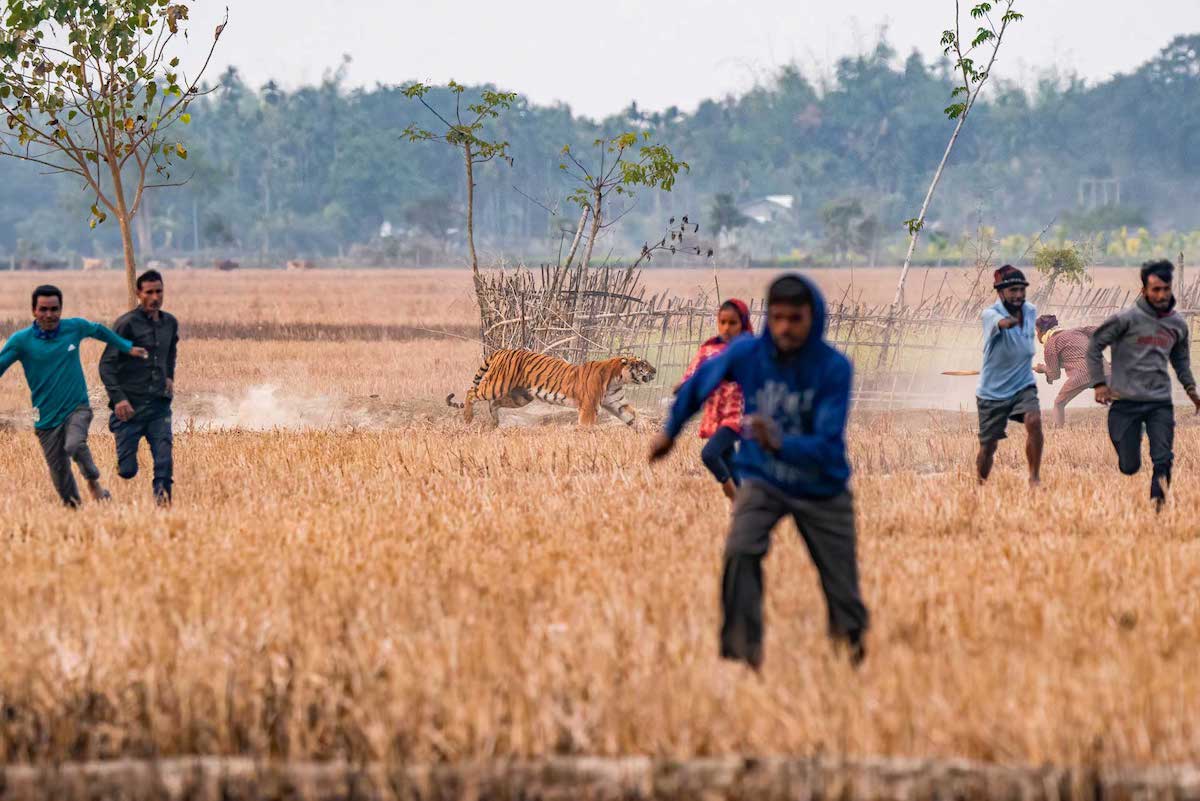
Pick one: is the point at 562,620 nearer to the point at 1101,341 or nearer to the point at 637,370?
the point at 1101,341

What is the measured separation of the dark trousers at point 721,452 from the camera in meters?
9.50

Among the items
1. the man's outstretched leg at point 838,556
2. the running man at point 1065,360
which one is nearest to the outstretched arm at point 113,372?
the man's outstretched leg at point 838,556

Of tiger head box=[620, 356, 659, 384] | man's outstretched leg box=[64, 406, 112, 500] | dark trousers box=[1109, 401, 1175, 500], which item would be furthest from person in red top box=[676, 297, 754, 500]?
tiger head box=[620, 356, 659, 384]

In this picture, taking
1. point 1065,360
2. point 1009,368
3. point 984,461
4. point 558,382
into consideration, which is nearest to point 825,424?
point 1009,368

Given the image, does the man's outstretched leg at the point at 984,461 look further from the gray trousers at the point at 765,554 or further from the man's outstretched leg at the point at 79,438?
the man's outstretched leg at the point at 79,438

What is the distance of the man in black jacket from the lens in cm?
1045

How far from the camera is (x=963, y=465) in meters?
13.6

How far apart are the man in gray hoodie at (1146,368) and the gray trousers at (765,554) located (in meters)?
4.38

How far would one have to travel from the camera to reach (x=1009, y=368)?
36.6ft

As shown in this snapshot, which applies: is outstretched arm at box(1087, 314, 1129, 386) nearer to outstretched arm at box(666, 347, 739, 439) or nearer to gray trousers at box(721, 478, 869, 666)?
gray trousers at box(721, 478, 869, 666)

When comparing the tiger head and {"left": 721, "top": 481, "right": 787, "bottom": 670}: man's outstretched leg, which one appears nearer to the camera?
{"left": 721, "top": 481, "right": 787, "bottom": 670}: man's outstretched leg

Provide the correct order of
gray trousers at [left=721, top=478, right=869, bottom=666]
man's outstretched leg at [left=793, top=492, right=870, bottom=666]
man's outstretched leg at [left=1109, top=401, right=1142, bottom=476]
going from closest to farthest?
gray trousers at [left=721, top=478, right=869, bottom=666] < man's outstretched leg at [left=793, top=492, right=870, bottom=666] < man's outstretched leg at [left=1109, top=401, right=1142, bottom=476]

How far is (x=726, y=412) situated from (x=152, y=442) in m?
3.79

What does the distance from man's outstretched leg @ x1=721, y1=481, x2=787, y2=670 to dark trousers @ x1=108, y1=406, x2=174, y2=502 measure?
5692 mm
